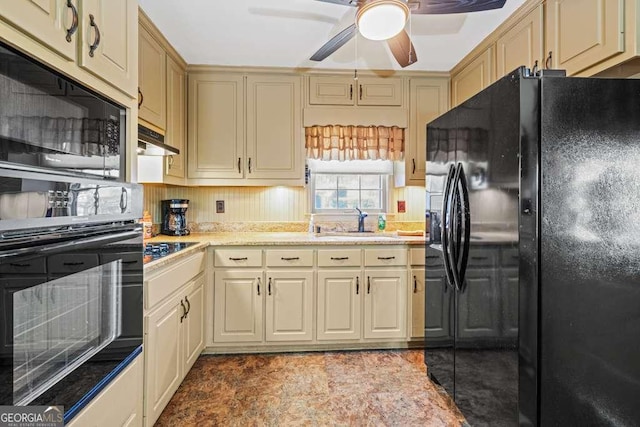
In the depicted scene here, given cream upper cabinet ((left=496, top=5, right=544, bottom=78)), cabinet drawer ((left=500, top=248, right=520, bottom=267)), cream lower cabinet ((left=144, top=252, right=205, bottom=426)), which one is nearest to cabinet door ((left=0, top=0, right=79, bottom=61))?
cream lower cabinet ((left=144, top=252, right=205, bottom=426))

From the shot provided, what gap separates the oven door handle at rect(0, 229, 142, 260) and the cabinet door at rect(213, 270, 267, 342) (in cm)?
148

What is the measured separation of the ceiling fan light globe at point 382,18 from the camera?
1.43 meters

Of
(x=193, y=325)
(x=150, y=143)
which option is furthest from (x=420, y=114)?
(x=193, y=325)

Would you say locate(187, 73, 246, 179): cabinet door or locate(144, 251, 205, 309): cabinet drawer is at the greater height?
locate(187, 73, 246, 179): cabinet door

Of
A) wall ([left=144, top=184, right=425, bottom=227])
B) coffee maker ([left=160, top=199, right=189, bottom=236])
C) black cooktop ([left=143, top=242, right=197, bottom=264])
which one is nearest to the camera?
black cooktop ([left=143, top=242, right=197, bottom=264])

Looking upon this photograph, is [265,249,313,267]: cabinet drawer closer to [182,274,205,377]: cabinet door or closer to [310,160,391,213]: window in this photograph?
[182,274,205,377]: cabinet door

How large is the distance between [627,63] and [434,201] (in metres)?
1.05

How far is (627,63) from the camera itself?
1.45 meters

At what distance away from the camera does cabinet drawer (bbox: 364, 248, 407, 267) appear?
258 cm

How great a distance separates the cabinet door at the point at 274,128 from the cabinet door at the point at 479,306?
172cm

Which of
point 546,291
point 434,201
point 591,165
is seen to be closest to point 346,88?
point 434,201

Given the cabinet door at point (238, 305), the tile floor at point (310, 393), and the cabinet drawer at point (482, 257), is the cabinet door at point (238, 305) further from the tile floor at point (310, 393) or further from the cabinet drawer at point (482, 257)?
the cabinet drawer at point (482, 257)

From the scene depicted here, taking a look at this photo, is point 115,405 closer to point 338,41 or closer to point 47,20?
point 47,20

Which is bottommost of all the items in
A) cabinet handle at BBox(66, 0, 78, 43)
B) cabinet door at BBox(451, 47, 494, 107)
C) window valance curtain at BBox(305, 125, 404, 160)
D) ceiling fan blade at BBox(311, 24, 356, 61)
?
cabinet handle at BBox(66, 0, 78, 43)
